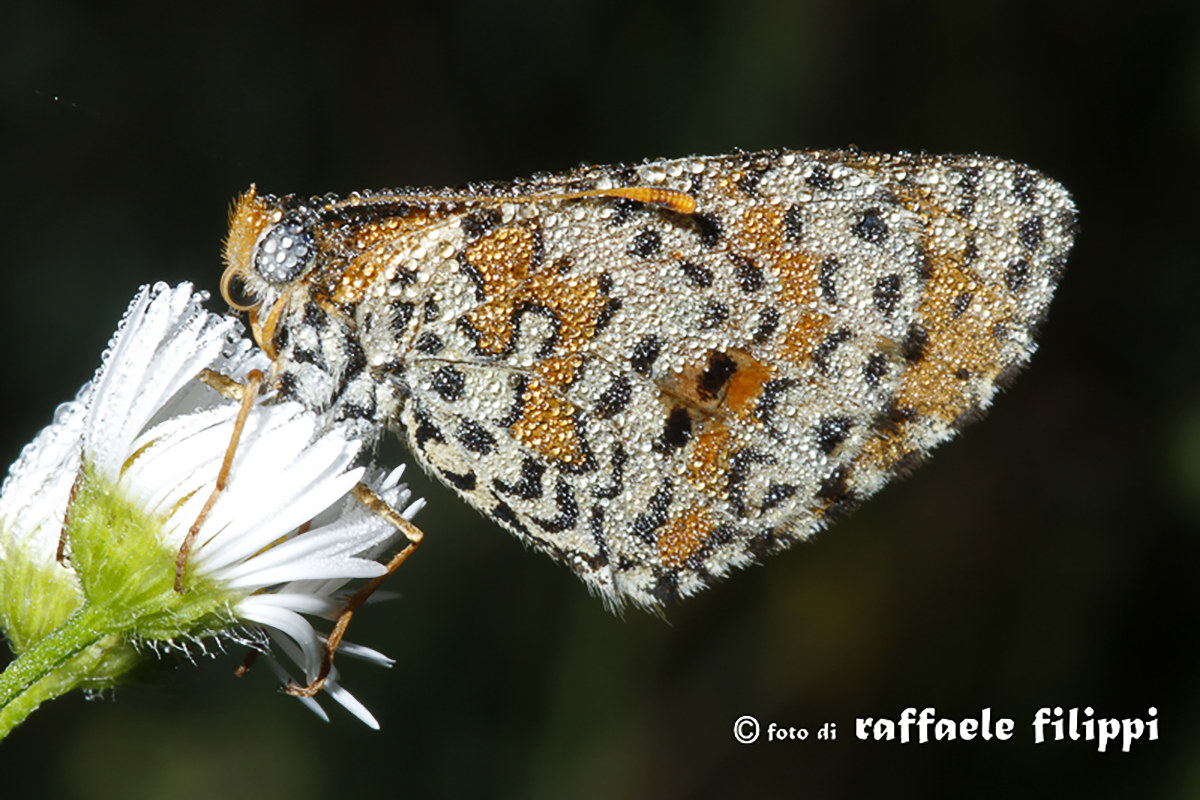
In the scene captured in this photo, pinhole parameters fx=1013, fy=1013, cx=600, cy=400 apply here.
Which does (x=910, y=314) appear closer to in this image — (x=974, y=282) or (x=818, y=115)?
(x=974, y=282)

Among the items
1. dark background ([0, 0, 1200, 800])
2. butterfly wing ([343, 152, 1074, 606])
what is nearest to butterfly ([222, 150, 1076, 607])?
butterfly wing ([343, 152, 1074, 606])

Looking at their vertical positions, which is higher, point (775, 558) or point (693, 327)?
point (775, 558)

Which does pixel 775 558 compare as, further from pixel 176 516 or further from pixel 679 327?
pixel 176 516

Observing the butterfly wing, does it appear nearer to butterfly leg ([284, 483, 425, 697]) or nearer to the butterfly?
the butterfly

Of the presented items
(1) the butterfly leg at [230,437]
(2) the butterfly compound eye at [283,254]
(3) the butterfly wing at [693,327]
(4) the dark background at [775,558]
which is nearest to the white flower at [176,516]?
(1) the butterfly leg at [230,437]

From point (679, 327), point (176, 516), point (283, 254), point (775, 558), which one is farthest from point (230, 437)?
point (775, 558)
